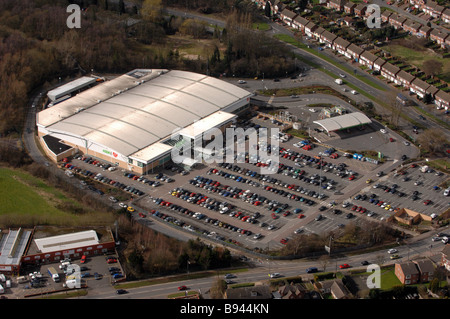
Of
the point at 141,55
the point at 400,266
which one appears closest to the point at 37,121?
the point at 141,55

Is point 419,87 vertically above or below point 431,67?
below

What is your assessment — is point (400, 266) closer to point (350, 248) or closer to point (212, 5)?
point (350, 248)


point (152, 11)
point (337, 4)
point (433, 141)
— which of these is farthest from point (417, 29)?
point (152, 11)

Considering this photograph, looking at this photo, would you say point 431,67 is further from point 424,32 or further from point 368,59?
point 424,32


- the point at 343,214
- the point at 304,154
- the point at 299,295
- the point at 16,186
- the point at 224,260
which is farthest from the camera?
the point at 304,154

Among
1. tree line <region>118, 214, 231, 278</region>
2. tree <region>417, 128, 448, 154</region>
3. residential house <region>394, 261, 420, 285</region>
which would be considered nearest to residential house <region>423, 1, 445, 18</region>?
tree <region>417, 128, 448, 154</region>

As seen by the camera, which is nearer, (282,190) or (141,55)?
(282,190)

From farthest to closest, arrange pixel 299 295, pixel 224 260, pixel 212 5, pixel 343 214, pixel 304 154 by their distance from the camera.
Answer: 1. pixel 212 5
2. pixel 304 154
3. pixel 343 214
4. pixel 224 260
5. pixel 299 295
